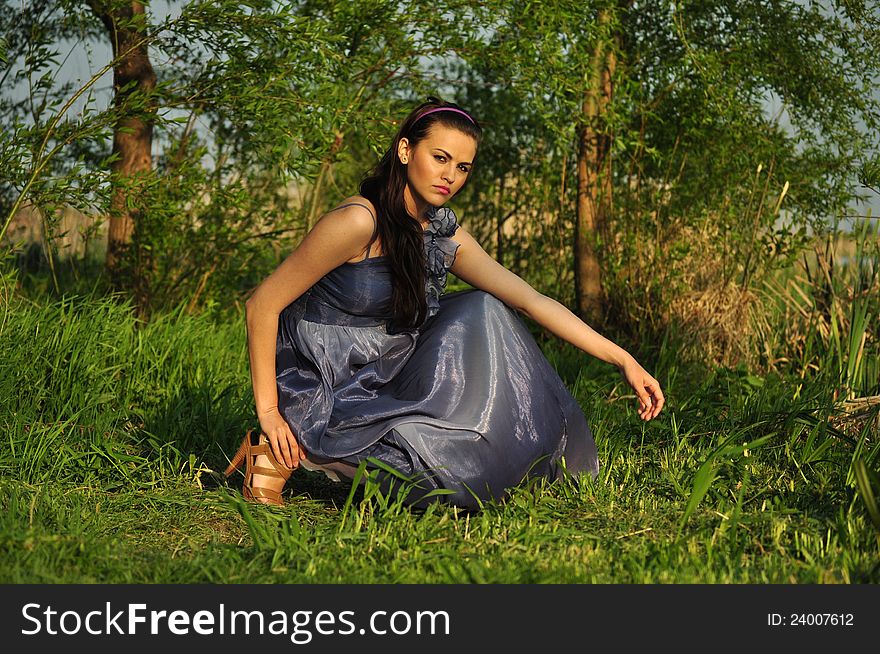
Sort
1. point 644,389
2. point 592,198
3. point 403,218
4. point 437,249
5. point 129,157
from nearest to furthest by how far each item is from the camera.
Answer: point 644,389 < point 403,218 < point 437,249 < point 129,157 < point 592,198

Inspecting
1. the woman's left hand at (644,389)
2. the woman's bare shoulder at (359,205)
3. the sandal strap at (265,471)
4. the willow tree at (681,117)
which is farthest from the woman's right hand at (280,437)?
the willow tree at (681,117)

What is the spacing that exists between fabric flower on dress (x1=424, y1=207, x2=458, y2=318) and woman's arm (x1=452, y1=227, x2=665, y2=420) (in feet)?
0.20

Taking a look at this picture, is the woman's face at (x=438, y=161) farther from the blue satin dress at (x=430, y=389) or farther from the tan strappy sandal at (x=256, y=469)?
the tan strappy sandal at (x=256, y=469)

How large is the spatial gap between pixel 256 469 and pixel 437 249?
2.96ft

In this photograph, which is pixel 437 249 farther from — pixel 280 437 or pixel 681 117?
pixel 681 117

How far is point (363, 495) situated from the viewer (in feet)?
10.9

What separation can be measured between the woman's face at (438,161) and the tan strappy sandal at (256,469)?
3.01ft

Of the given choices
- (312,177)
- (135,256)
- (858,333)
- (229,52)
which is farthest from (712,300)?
(135,256)

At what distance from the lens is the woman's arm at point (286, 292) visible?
3.02m

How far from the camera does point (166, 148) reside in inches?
223

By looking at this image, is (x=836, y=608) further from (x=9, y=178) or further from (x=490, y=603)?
(x=9, y=178)

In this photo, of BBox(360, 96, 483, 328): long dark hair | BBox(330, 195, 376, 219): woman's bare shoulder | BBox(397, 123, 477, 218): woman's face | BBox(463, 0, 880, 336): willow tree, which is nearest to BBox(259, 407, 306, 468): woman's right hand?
BBox(360, 96, 483, 328): long dark hair

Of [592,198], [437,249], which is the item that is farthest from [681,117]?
[437,249]


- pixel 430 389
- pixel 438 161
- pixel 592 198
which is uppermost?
pixel 592 198
